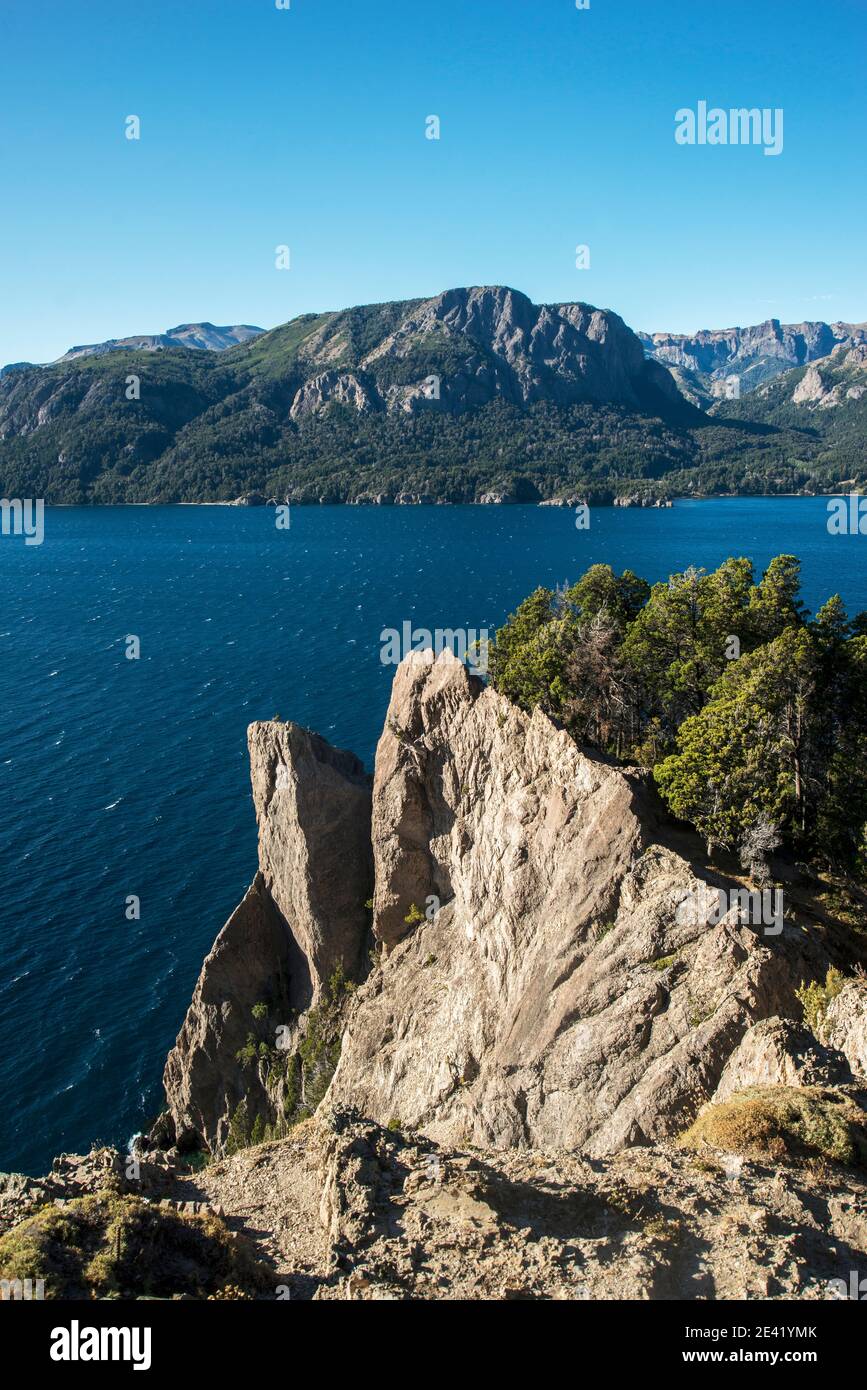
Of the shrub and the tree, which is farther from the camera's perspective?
the tree

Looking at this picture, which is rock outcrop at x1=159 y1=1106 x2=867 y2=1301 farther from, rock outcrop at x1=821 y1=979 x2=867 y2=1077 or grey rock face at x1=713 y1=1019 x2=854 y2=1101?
rock outcrop at x1=821 y1=979 x2=867 y2=1077

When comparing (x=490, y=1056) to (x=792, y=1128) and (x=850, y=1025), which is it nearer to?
(x=850, y=1025)

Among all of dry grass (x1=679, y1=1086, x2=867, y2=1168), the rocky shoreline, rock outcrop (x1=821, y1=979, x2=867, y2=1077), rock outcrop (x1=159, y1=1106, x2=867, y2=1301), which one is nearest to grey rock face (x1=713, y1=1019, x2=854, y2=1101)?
the rocky shoreline

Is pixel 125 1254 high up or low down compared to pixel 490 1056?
up

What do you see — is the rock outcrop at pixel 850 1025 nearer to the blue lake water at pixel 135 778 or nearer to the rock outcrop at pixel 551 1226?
the rock outcrop at pixel 551 1226

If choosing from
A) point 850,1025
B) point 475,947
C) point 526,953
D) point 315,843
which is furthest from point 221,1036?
point 850,1025

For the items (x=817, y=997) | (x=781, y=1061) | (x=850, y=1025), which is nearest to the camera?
(x=781, y=1061)

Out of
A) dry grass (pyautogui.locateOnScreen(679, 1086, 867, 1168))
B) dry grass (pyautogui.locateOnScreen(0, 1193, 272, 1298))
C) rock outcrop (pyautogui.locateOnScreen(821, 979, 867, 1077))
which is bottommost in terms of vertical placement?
dry grass (pyautogui.locateOnScreen(0, 1193, 272, 1298))

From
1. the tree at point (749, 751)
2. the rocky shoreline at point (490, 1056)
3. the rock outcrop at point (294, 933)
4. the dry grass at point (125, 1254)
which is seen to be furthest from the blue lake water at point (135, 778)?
the tree at point (749, 751)
